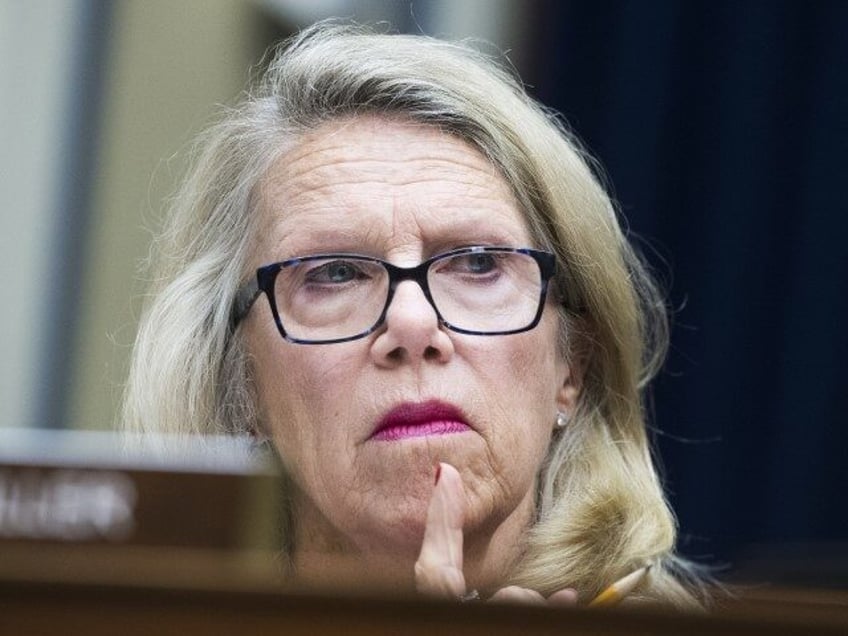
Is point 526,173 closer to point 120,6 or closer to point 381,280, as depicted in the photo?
point 381,280

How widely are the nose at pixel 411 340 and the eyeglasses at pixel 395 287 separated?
26 millimetres

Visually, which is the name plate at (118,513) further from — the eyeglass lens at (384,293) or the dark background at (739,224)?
the dark background at (739,224)

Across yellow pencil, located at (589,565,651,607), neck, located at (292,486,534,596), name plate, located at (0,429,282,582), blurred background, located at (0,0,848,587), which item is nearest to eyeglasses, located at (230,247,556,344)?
neck, located at (292,486,534,596)

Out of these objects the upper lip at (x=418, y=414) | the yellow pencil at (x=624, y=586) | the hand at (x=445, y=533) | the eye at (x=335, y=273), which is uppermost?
the eye at (x=335, y=273)

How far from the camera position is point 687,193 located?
10.9 ft

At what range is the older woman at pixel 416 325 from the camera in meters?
1.80

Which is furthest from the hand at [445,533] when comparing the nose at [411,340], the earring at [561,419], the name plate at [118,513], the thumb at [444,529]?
the name plate at [118,513]

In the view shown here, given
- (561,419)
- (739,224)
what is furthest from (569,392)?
(739,224)

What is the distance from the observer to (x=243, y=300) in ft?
6.65

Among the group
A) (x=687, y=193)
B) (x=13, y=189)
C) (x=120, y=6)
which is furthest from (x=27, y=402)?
(x=687, y=193)

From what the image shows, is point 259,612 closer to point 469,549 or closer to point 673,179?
point 469,549

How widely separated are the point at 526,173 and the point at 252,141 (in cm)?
42

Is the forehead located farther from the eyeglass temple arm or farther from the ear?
the ear

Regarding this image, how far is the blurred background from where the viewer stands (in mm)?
3135
